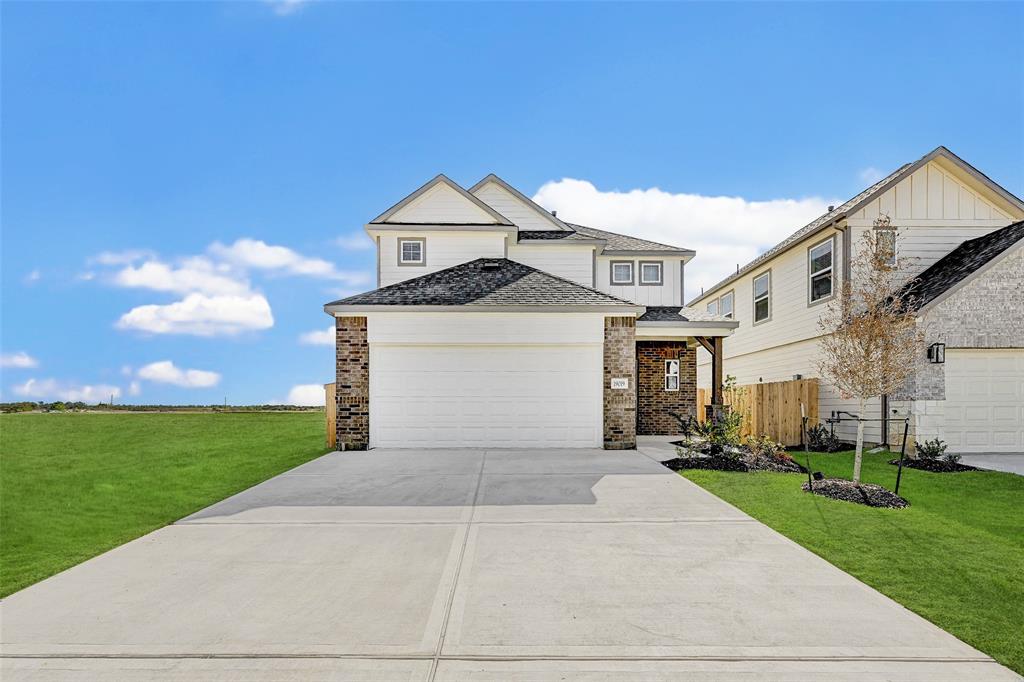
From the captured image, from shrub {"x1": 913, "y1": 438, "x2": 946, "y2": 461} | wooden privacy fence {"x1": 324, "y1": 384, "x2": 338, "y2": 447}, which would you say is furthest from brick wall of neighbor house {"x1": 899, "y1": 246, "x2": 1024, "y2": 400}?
wooden privacy fence {"x1": 324, "y1": 384, "x2": 338, "y2": 447}

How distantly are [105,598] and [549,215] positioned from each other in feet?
54.9

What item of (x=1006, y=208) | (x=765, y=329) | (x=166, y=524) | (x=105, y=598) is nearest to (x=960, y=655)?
(x=105, y=598)

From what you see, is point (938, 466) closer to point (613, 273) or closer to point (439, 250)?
point (613, 273)

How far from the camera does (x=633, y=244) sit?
20.1 meters

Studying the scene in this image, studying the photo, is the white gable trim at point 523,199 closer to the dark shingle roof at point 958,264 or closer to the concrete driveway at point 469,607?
the dark shingle roof at point 958,264

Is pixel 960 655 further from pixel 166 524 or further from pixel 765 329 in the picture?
pixel 765 329

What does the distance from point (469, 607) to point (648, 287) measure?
1595 centimetres

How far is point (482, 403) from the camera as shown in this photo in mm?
14086

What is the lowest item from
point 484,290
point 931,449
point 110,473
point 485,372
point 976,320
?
point 110,473

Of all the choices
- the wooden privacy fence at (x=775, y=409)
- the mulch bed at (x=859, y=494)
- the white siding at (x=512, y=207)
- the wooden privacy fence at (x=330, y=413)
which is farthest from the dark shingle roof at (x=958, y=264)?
the wooden privacy fence at (x=330, y=413)

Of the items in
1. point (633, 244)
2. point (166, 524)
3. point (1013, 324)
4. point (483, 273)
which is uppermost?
point (633, 244)

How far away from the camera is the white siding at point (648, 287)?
19094 mm

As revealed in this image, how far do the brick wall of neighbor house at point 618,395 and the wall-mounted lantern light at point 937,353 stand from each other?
6679 millimetres

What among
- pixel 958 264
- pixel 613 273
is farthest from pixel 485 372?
pixel 958 264
